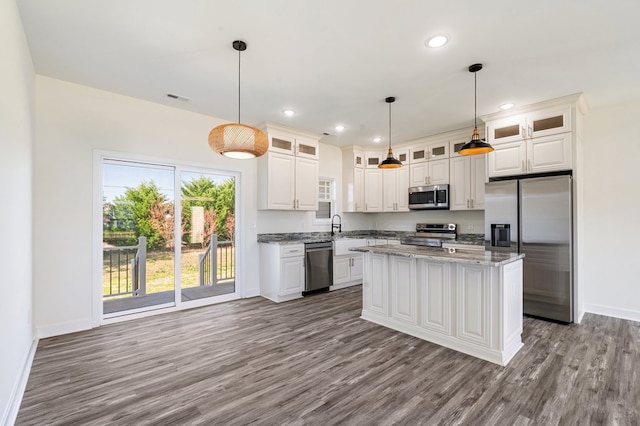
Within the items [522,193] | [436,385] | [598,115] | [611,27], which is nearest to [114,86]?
[436,385]

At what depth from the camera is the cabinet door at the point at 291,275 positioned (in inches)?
191

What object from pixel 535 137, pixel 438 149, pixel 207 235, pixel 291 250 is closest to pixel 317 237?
pixel 291 250

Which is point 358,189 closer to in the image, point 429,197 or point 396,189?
point 396,189

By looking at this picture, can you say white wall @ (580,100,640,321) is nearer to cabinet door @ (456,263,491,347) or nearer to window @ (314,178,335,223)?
cabinet door @ (456,263,491,347)

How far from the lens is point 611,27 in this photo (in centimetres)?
244

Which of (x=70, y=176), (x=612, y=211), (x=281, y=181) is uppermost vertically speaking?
(x=281, y=181)

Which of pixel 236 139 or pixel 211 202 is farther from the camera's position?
pixel 211 202

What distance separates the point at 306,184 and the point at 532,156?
3422 mm

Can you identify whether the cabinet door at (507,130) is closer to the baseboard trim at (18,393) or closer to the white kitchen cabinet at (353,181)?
the white kitchen cabinet at (353,181)

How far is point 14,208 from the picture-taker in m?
2.24

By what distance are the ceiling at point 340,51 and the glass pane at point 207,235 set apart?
1183 millimetres

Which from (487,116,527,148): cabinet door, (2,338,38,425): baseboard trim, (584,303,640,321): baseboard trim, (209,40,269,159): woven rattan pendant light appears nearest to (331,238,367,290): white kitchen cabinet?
(487,116,527,148): cabinet door

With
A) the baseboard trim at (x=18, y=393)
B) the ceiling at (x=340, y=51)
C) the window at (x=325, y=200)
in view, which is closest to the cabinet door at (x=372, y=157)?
the window at (x=325, y=200)

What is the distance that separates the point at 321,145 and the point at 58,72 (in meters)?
4.14
